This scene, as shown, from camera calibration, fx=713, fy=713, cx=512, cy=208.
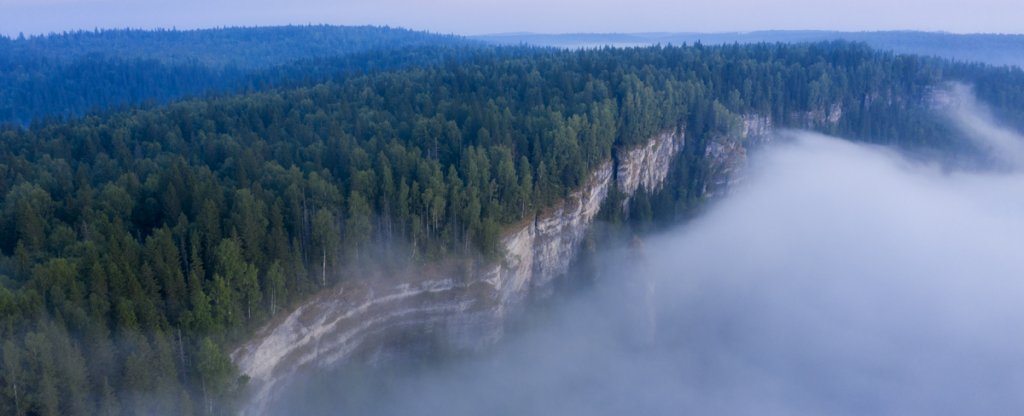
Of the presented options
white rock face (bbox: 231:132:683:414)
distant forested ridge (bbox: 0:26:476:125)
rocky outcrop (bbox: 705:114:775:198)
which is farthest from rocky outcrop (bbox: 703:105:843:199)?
distant forested ridge (bbox: 0:26:476:125)

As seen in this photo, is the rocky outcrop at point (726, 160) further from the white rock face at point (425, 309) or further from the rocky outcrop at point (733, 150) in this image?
the white rock face at point (425, 309)

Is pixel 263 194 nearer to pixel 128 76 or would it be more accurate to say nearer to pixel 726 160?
pixel 726 160

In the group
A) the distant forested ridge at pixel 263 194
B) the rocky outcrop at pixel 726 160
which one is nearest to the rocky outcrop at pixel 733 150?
the rocky outcrop at pixel 726 160

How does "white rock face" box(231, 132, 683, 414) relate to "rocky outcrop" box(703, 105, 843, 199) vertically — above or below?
below

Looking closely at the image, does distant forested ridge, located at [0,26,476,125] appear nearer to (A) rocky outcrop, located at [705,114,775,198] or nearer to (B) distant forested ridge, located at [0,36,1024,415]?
(B) distant forested ridge, located at [0,36,1024,415]

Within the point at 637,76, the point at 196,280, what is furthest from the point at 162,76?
the point at 196,280

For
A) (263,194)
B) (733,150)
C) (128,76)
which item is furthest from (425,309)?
(128,76)
